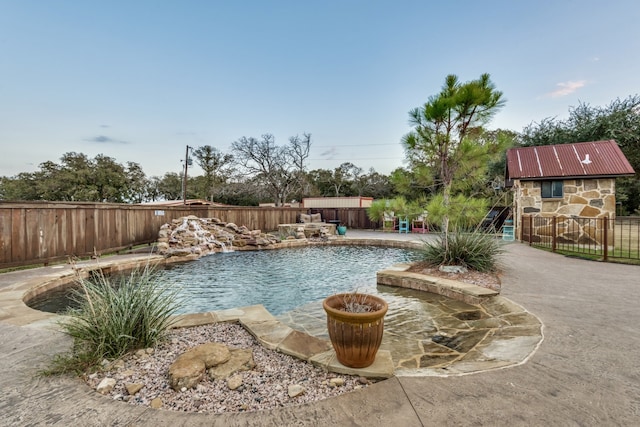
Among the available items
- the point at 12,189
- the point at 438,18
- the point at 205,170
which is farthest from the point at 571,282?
the point at 12,189

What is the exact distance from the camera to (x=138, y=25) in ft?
25.2

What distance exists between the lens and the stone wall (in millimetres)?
8195

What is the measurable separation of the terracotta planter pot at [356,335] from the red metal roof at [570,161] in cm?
978

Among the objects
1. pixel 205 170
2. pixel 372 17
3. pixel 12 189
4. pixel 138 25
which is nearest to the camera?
pixel 138 25

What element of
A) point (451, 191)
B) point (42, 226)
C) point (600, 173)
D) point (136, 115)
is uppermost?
point (136, 115)

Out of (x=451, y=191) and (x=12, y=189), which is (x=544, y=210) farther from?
(x=12, y=189)

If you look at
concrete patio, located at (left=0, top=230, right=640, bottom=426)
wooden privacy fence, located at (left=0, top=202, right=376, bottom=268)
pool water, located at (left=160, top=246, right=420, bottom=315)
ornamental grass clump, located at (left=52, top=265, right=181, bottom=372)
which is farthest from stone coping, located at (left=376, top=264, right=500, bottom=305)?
wooden privacy fence, located at (left=0, top=202, right=376, bottom=268)

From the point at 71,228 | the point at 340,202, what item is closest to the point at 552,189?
the point at 71,228

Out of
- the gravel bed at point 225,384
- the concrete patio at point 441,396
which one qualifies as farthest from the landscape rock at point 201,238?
the gravel bed at point 225,384

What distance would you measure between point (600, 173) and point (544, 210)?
5.53ft

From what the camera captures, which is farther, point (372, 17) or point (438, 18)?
point (372, 17)

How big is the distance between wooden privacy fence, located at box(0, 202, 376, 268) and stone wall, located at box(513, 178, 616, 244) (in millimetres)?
11481

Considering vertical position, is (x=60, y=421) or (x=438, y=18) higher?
(x=438, y=18)

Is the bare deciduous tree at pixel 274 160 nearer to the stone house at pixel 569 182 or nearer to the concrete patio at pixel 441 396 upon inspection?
the stone house at pixel 569 182
